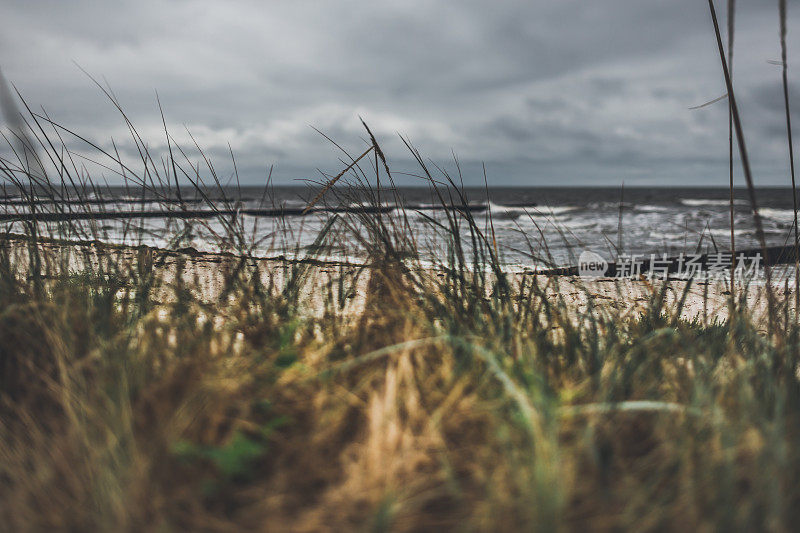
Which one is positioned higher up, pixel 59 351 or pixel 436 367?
pixel 59 351

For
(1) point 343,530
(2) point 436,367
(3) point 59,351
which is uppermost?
(3) point 59,351

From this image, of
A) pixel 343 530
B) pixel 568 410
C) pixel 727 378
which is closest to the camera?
pixel 343 530

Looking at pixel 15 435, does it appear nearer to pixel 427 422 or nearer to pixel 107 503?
pixel 107 503

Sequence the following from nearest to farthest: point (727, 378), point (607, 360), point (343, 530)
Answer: point (343, 530)
point (727, 378)
point (607, 360)

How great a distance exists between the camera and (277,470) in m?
0.89

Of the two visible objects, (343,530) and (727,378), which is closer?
(343,530)

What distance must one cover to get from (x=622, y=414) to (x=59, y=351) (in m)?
1.27

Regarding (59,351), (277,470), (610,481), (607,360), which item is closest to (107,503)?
(277,470)

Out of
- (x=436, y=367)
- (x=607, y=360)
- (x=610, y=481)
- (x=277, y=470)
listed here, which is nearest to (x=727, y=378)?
(x=607, y=360)

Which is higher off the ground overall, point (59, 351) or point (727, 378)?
point (59, 351)

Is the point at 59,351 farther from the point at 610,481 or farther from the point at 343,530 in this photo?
the point at 610,481

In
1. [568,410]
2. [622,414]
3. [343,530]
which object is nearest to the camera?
[343,530]

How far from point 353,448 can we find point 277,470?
0.47 ft

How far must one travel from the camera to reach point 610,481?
860 mm
